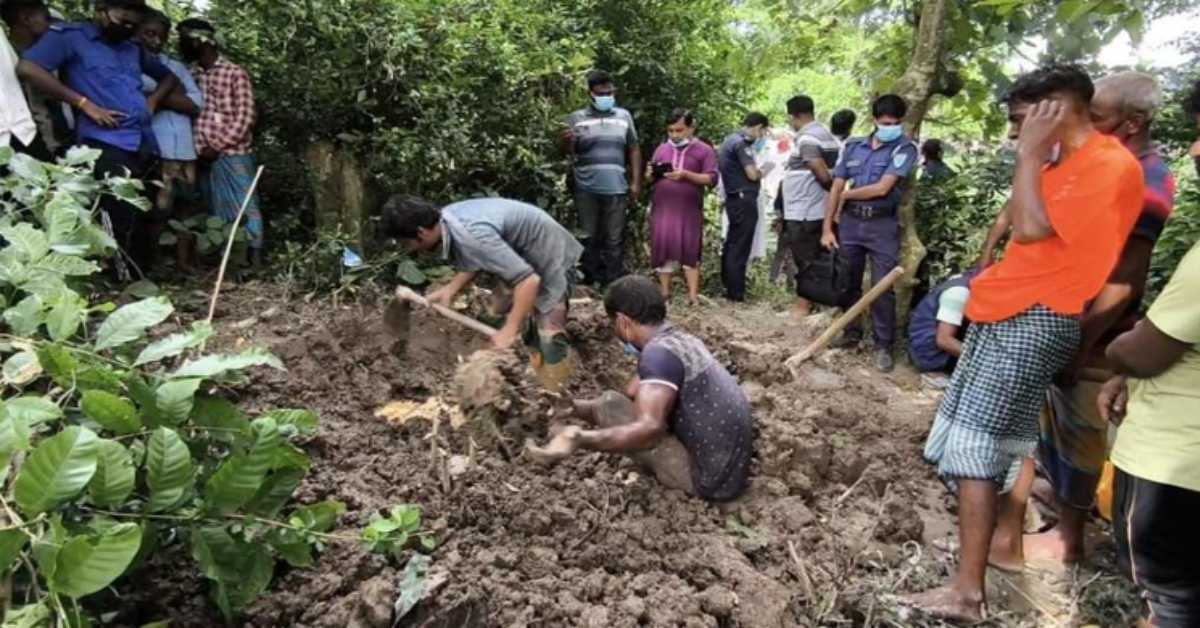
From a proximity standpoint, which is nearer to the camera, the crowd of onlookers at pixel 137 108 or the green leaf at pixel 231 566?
the green leaf at pixel 231 566

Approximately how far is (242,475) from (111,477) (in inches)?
14.5

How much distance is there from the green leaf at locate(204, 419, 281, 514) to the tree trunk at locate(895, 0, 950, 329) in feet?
15.4

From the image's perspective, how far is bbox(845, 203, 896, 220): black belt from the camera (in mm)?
5359

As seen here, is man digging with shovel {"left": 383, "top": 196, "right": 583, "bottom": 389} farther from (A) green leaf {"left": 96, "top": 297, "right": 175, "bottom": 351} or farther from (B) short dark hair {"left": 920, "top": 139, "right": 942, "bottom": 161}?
(B) short dark hair {"left": 920, "top": 139, "right": 942, "bottom": 161}

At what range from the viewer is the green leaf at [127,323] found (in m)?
2.05

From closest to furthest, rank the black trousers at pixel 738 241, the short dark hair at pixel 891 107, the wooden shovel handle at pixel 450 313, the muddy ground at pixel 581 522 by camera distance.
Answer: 1. the muddy ground at pixel 581 522
2. the wooden shovel handle at pixel 450 313
3. the short dark hair at pixel 891 107
4. the black trousers at pixel 738 241

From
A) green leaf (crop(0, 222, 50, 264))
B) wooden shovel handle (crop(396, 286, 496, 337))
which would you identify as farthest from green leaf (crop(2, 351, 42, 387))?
wooden shovel handle (crop(396, 286, 496, 337))

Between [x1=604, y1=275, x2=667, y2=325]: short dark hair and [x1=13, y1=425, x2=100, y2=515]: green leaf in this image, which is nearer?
[x1=13, y1=425, x2=100, y2=515]: green leaf

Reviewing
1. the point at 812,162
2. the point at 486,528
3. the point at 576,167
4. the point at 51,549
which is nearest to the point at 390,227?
the point at 486,528

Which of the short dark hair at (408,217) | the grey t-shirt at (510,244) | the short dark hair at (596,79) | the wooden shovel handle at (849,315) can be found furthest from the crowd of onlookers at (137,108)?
the wooden shovel handle at (849,315)

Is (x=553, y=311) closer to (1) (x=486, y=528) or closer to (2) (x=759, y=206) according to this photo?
(1) (x=486, y=528)

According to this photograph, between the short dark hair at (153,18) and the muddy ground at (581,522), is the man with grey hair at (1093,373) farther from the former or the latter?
the short dark hair at (153,18)

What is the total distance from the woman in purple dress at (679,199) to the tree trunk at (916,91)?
1.70m

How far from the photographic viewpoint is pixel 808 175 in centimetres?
658
